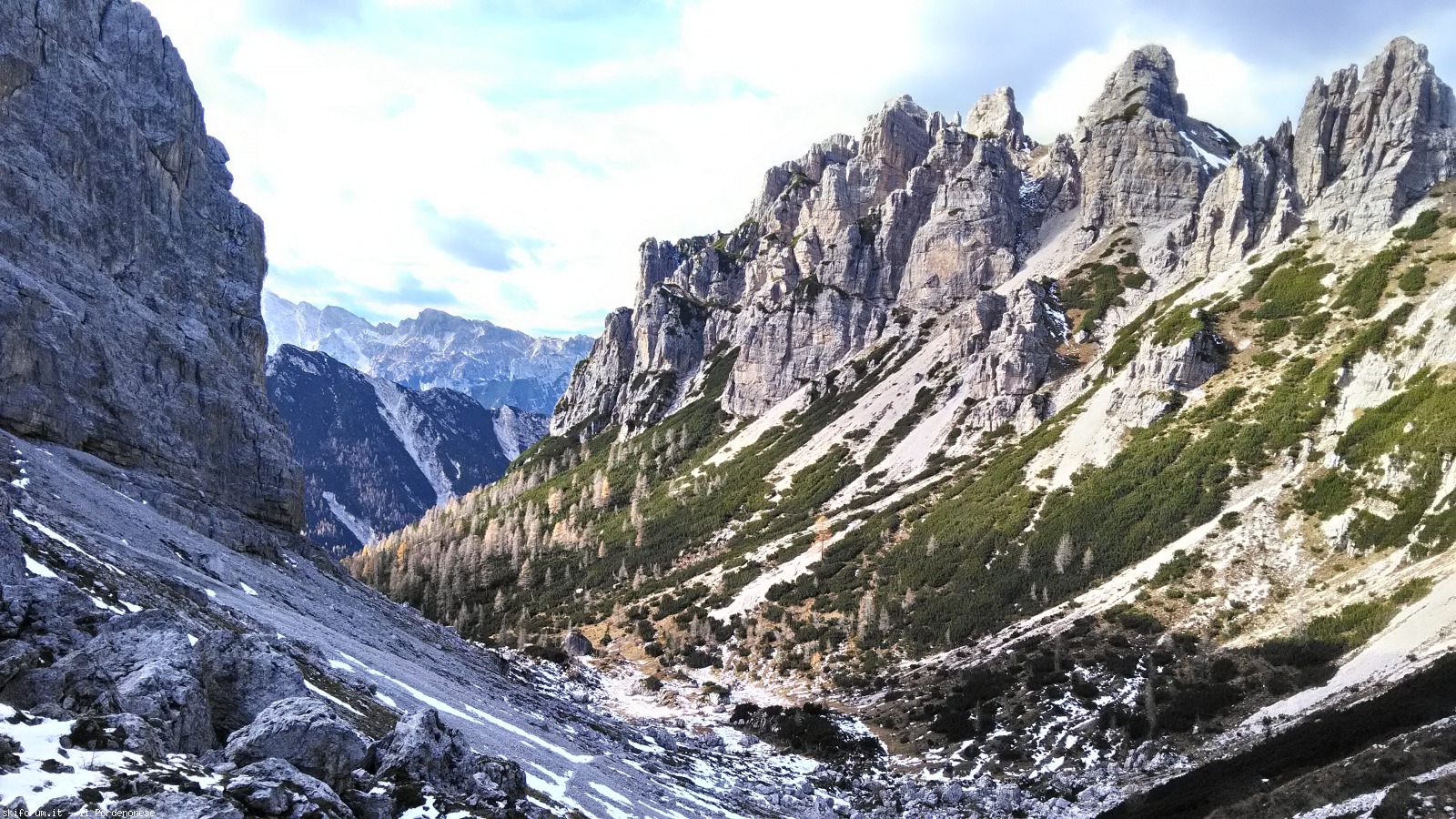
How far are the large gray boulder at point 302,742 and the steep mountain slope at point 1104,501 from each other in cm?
3168

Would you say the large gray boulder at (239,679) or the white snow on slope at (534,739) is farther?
the white snow on slope at (534,739)

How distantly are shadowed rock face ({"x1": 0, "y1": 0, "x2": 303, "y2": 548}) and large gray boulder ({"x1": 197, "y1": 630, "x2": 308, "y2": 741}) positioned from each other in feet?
131

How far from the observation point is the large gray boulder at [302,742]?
16767mm

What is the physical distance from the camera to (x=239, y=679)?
21.1 meters

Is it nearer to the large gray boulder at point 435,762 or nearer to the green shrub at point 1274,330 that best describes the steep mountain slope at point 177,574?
the large gray boulder at point 435,762

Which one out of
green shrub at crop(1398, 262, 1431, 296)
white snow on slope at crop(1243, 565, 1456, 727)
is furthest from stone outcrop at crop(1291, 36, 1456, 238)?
white snow on slope at crop(1243, 565, 1456, 727)

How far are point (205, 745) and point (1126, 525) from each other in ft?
275

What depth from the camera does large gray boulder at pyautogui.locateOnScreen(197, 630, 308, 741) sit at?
66.6ft

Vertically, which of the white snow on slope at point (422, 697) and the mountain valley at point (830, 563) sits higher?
the mountain valley at point (830, 563)

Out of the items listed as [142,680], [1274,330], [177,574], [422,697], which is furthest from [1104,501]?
[142,680]

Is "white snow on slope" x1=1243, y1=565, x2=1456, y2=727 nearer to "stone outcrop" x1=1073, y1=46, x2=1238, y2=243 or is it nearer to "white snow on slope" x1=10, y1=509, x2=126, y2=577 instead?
"white snow on slope" x1=10, y1=509, x2=126, y2=577

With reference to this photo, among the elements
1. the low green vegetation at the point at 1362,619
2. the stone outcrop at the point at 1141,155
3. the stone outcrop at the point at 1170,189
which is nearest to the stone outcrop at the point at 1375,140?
the stone outcrop at the point at 1170,189

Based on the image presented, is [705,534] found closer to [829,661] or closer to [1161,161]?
[829,661]

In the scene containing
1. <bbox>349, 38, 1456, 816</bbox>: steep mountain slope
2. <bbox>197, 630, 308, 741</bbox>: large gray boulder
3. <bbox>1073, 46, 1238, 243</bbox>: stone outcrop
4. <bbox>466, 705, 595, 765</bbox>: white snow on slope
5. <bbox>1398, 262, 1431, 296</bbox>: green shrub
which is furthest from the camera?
<bbox>1073, 46, 1238, 243</bbox>: stone outcrop
